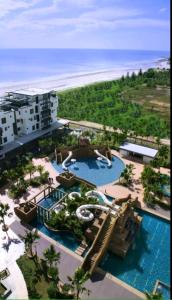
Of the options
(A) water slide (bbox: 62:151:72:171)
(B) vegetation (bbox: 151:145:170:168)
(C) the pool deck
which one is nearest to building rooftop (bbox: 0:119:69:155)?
(A) water slide (bbox: 62:151:72:171)

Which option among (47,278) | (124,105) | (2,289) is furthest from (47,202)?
(124,105)

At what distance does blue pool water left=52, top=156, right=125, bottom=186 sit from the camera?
4441cm

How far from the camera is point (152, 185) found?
39.5 meters

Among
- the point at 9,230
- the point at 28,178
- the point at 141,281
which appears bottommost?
the point at 141,281

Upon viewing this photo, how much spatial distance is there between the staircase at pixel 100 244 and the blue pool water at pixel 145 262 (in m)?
1.20

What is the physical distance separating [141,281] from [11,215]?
18.2 m

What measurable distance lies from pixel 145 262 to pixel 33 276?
12.0 meters

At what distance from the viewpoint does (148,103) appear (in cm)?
9162

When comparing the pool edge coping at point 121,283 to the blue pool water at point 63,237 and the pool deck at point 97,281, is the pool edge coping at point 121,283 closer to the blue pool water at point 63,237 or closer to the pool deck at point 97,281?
the pool deck at point 97,281

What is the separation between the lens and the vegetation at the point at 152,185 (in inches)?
1483

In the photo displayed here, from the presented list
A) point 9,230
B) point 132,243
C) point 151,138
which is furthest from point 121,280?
point 151,138

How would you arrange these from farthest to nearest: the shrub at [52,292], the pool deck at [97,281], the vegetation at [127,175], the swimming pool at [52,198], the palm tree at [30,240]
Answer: the vegetation at [127,175] < the swimming pool at [52,198] < the palm tree at [30,240] < the pool deck at [97,281] < the shrub at [52,292]

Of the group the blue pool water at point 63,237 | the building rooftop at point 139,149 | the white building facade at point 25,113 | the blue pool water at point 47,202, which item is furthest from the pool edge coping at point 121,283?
the white building facade at point 25,113

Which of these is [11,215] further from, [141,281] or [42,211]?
[141,281]
